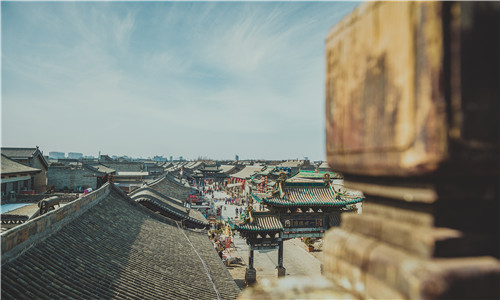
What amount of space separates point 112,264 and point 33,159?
32676 millimetres

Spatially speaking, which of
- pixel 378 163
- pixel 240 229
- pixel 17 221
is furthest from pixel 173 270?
pixel 17 221

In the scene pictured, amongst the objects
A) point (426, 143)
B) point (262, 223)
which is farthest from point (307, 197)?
point (426, 143)

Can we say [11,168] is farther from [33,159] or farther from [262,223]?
[262,223]

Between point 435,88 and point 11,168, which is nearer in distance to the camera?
point 435,88

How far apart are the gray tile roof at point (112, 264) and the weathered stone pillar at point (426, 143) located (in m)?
5.21

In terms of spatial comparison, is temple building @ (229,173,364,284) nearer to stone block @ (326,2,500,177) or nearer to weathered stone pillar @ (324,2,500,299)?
weathered stone pillar @ (324,2,500,299)

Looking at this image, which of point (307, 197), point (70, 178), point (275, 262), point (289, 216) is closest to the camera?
point (289, 216)

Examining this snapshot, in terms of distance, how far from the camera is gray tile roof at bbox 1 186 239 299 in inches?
194

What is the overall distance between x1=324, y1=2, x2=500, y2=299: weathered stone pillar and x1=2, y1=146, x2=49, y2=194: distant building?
37.4 meters

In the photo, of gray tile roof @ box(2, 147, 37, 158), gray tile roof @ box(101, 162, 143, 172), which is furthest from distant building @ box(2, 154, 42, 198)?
gray tile roof @ box(101, 162, 143, 172)

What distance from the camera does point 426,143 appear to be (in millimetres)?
898

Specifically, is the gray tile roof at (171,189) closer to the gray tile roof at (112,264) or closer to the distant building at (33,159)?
the gray tile roof at (112,264)

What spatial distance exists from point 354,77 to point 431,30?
0.35 m

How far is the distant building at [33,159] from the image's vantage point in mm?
31438
